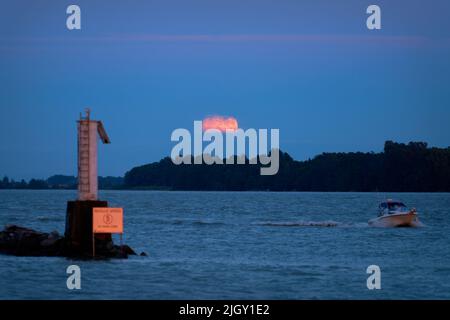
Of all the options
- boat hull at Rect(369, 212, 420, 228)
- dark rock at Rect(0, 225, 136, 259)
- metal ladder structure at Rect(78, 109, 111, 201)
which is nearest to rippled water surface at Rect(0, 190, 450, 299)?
dark rock at Rect(0, 225, 136, 259)

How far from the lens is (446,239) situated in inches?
2356

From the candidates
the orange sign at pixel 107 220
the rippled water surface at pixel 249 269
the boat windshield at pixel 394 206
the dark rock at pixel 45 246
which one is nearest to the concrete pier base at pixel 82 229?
the dark rock at pixel 45 246

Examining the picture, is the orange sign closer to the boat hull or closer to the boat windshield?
the boat hull

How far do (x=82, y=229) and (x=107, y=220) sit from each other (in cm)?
106

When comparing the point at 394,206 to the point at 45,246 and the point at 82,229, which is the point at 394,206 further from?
the point at 82,229

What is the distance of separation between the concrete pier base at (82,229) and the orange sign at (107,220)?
0.36m

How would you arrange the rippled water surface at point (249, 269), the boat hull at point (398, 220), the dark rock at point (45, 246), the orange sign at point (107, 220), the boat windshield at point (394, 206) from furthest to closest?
the boat windshield at point (394, 206) < the boat hull at point (398, 220) < the dark rock at point (45, 246) < the orange sign at point (107, 220) < the rippled water surface at point (249, 269)

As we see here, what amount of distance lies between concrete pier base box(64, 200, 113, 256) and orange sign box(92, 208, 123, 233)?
0.36m

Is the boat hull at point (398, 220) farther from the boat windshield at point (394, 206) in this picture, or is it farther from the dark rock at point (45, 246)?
the dark rock at point (45, 246)

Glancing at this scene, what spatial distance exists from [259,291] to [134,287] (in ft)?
13.0

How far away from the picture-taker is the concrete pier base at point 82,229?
123ft

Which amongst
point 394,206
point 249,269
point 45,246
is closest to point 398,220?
point 394,206

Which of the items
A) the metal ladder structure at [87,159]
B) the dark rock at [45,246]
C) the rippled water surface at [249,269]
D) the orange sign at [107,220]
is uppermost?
the metal ladder structure at [87,159]
